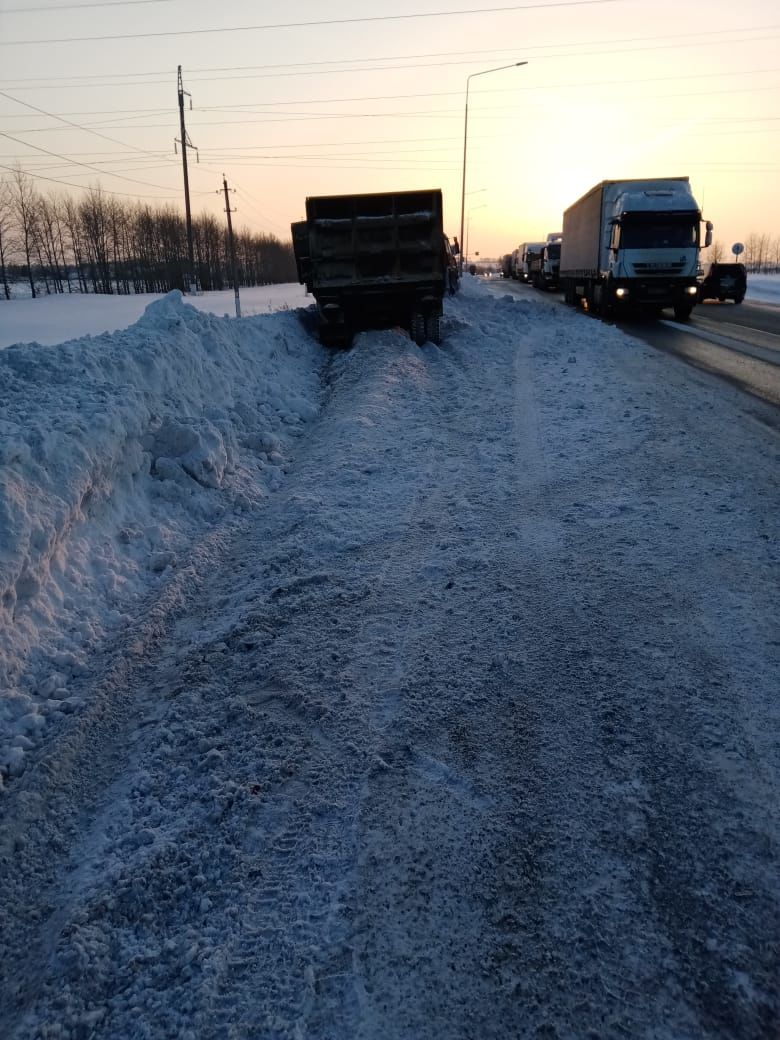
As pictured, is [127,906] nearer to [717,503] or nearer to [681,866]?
[681,866]

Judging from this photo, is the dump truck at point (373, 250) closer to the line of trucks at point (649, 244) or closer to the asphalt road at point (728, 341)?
the asphalt road at point (728, 341)

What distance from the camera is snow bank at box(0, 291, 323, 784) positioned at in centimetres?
355

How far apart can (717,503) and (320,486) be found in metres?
3.43

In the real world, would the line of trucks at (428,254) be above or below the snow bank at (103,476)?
above

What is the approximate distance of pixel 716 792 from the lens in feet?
8.19

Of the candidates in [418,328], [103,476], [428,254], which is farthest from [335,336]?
[103,476]

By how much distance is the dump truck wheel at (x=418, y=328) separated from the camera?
1420cm

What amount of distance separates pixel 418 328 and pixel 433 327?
14.1 inches

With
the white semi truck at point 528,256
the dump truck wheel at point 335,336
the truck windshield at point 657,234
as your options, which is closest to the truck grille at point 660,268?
the truck windshield at point 657,234

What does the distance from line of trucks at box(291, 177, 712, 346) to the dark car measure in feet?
27.3

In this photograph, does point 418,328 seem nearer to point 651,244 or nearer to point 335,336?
point 335,336

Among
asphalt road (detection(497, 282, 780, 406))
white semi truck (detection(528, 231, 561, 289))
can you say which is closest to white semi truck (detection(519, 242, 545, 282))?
white semi truck (detection(528, 231, 561, 289))

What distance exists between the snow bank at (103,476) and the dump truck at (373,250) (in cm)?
577

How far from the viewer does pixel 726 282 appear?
94.5ft
